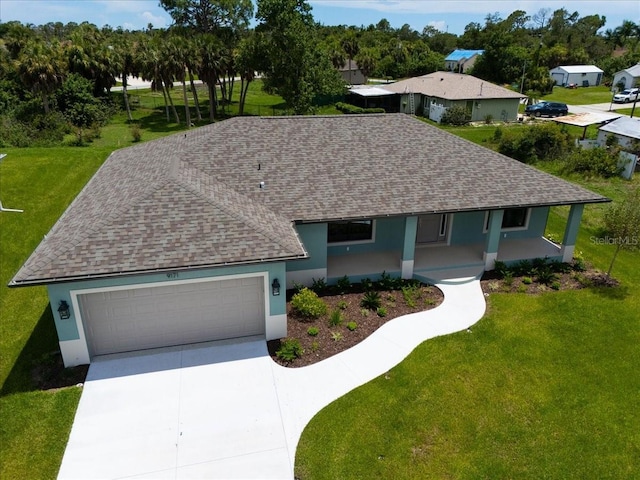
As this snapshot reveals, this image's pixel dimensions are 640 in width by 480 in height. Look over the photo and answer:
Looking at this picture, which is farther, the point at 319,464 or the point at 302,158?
the point at 302,158

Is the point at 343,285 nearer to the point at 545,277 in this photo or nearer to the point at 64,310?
the point at 545,277

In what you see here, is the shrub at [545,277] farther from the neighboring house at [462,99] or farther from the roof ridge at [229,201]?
the neighboring house at [462,99]

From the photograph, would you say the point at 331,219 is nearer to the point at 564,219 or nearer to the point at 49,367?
the point at 49,367

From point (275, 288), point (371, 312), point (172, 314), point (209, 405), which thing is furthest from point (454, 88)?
point (209, 405)

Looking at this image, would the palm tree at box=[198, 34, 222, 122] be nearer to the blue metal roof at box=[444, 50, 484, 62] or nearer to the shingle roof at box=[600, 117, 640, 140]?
the shingle roof at box=[600, 117, 640, 140]

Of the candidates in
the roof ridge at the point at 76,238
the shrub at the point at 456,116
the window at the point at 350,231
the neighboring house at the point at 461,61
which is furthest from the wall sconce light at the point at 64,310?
the neighboring house at the point at 461,61

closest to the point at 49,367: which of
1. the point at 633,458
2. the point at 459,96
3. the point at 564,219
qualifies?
the point at 633,458

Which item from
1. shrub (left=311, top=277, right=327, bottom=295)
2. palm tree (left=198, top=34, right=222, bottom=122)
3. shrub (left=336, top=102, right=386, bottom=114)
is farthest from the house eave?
shrub (left=336, top=102, right=386, bottom=114)
